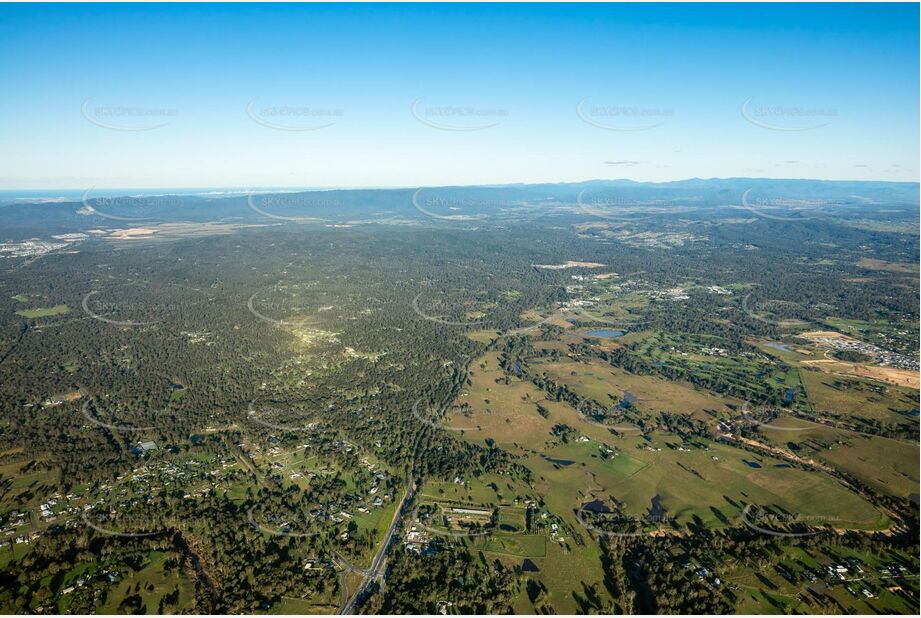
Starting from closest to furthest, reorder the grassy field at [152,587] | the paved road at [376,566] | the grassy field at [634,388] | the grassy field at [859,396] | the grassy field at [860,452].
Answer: the grassy field at [152,587] < the paved road at [376,566] < the grassy field at [860,452] < the grassy field at [859,396] < the grassy field at [634,388]

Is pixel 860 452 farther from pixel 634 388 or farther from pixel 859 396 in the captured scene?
→ pixel 634 388

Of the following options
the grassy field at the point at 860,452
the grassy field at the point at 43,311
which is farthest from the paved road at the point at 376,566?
the grassy field at the point at 43,311

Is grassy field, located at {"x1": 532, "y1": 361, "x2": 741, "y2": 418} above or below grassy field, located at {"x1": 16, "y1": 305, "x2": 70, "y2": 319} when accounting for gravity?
below

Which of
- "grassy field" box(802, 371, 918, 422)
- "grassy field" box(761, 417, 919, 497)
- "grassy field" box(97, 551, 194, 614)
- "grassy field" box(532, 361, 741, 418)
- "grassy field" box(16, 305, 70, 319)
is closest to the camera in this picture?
"grassy field" box(97, 551, 194, 614)

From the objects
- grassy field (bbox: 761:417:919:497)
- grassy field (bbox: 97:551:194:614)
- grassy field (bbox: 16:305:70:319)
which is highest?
grassy field (bbox: 16:305:70:319)

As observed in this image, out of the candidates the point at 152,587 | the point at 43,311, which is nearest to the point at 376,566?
the point at 152,587

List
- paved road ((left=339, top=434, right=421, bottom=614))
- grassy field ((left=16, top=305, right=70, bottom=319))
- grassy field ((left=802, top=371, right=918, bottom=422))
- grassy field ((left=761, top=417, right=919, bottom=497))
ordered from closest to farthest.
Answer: paved road ((left=339, top=434, right=421, bottom=614)) → grassy field ((left=761, top=417, right=919, bottom=497)) → grassy field ((left=802, top=371, right=918, bottom=422)) → grassy field ((left=16, top=305, right=70, bottom=319))

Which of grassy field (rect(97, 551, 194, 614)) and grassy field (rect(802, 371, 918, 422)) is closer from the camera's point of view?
grassy field (rect(97, 551, 194, 614))

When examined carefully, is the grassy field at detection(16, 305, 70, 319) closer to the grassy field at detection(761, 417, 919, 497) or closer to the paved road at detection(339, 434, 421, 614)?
the paved road at detection(339, 434, 421, 614)

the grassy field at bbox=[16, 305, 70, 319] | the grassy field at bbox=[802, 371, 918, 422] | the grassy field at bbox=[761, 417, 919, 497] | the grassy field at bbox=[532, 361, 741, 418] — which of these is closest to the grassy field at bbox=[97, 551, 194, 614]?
the grassy field at bbox=[532, 361, 741, 418]

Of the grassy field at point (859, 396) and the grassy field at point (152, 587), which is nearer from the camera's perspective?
the grassy field at point (152, 587)

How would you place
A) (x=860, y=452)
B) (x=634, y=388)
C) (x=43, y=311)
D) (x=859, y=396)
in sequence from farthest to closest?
(x=43, y=311)
(x=634, y=388)
(x=859, y=396)
(x=860, y=452)

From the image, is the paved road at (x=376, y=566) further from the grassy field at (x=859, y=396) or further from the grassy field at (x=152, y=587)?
the grassy field at (x=859, y=396)
